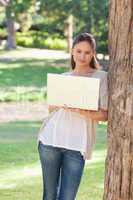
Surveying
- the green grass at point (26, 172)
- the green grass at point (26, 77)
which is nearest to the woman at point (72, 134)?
the green grass at point (26, 172)

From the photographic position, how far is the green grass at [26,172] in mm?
6809

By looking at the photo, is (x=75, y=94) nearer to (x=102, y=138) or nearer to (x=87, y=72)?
(x=87, y=72)

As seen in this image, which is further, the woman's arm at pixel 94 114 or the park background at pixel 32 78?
the park background at pixel 32 78

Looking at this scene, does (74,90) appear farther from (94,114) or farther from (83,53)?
(83,53)

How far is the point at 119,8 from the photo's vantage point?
3.81 m

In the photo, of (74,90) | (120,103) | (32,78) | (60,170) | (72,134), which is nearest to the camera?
(120,103)

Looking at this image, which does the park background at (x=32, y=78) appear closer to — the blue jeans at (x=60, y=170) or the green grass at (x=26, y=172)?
the green grass at (x=26, y=172)

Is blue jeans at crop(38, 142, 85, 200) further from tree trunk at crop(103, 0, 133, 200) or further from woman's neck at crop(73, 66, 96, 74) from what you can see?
woman's neck at crop(73, 66, 96, 74)

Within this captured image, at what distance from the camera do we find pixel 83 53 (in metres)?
4.22

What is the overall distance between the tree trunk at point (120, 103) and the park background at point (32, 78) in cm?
278

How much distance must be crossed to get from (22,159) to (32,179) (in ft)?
4.94

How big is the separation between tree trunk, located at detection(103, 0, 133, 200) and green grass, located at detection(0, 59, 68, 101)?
59.3 ft

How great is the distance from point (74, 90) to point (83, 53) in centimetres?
34

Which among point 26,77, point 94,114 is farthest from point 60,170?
point 26,77
